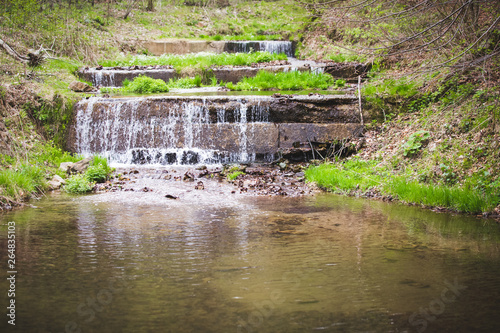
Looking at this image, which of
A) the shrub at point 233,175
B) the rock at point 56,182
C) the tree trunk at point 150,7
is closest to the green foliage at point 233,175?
the shrub at point 233,175

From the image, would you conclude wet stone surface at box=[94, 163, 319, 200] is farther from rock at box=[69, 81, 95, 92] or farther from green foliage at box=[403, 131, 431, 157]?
rock at box=[69, 81, 95, 92]

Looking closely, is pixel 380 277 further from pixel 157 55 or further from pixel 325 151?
pixel 157 55

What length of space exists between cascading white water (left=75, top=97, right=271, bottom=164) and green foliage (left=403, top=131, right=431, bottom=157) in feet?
13.3

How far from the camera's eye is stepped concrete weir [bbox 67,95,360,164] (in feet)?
37.2

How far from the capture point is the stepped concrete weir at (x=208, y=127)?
1134cm

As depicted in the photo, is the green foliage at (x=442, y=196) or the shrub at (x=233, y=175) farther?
the shrub at (x=233, y=175)

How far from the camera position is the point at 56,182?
360 inches

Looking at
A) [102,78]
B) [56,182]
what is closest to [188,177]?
[56,182]

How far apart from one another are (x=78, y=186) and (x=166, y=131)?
3.51m

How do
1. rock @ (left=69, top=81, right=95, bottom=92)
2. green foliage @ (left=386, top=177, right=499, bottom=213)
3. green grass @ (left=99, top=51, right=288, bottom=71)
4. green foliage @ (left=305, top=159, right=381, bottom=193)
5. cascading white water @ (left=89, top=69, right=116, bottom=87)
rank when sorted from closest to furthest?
1. green foliage @ (left=386, top=177, right=499, bottom=213)
2. green foliage @ (left=305, top=159, right=381, bottom=193)
3. rock @ (left=69, top=81, right=95, bottom=92)
4. cascading white water @ (left=89, top=69, right=116, bottom=87)
5. green grass @ (left=99, top=51, right=288, bottom=71)

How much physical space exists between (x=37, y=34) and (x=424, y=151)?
16.3 metres

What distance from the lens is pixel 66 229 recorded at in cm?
592

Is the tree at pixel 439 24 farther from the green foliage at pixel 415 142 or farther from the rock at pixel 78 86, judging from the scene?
the rock at pixel 78 86

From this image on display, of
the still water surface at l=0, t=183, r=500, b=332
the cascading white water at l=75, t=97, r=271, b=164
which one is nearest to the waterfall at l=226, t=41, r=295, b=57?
the cascading white water at l=75, t=97, r=271, b=164
